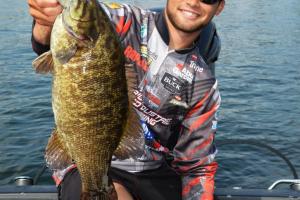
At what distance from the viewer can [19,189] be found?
466 centimetres

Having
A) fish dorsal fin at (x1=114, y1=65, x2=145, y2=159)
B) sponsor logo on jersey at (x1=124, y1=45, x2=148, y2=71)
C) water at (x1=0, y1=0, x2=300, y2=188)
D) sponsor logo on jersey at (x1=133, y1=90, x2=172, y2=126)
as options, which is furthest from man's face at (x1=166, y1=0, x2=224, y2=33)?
fish dorsal fin at (x1=114, y1=65, x2=145, y2=159)

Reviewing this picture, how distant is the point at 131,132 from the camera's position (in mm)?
3027

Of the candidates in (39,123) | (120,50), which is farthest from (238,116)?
(120,50)

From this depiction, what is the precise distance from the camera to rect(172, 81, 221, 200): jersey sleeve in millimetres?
4344

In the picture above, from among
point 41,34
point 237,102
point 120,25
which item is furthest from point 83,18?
point 237,102

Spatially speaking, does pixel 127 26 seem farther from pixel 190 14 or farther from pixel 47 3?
pixel 47 3

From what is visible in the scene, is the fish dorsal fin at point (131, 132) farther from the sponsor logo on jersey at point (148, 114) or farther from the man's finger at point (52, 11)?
the sponsor logo on jersey at point (148, 114)

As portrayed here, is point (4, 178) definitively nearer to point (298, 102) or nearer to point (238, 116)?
point (238, 116)

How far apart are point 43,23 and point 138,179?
1957mm

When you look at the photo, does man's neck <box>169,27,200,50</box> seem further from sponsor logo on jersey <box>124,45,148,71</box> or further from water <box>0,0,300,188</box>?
water <box>0,0,300,188</box>

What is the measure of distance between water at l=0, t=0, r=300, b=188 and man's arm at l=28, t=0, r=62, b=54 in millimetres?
2219

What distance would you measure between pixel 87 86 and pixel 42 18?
516 millimetres

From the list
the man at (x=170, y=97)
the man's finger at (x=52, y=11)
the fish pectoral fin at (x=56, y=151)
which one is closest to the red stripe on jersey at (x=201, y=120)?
the man at (x=170, y=97)

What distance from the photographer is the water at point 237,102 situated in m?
9.44
